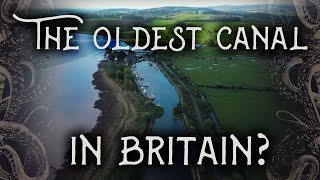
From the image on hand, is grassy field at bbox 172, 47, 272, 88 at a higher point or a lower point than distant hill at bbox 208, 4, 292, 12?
lower

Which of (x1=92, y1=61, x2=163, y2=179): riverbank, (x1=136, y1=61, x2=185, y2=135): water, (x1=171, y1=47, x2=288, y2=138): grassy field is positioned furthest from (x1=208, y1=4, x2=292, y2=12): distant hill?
(x1=92, y1=61, x2=163, y2=179): riverbank

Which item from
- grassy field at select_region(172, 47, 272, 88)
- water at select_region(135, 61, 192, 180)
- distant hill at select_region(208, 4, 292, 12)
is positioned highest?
distant hill at select_region(208, 4, 292, 12)

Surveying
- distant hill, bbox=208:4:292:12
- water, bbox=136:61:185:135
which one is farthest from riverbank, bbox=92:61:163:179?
distant hill, bbox=208:4:292:12

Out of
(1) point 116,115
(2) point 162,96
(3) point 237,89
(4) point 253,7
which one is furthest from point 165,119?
(4) point 253,7

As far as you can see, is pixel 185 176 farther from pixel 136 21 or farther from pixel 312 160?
pixel 136 21

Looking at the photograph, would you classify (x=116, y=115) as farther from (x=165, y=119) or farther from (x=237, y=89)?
(x=237, y=89)

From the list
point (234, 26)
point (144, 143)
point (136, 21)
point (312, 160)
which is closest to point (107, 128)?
point (144, 143)

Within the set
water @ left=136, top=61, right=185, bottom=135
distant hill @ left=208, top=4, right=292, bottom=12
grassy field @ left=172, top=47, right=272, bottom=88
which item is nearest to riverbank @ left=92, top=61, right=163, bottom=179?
water @ left=136, top=61, right=185, bottom=135

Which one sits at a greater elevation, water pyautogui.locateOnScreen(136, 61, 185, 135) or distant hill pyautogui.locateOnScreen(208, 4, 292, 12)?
distant hill pyautogui.locateOnScreen(208, 4, 292, 12)

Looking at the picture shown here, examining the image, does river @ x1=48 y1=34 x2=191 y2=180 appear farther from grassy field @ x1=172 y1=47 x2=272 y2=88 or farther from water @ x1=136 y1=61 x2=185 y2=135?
grassy field @ x1=172 y1=47 x2=272 y2=88

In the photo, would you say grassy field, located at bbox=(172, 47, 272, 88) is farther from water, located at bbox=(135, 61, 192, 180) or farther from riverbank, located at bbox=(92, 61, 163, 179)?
riverbank, located at bbox=(92, 61, 163, 179)

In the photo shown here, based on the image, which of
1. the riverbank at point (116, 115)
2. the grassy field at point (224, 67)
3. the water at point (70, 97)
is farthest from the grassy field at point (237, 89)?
the water at point (70, 97)
